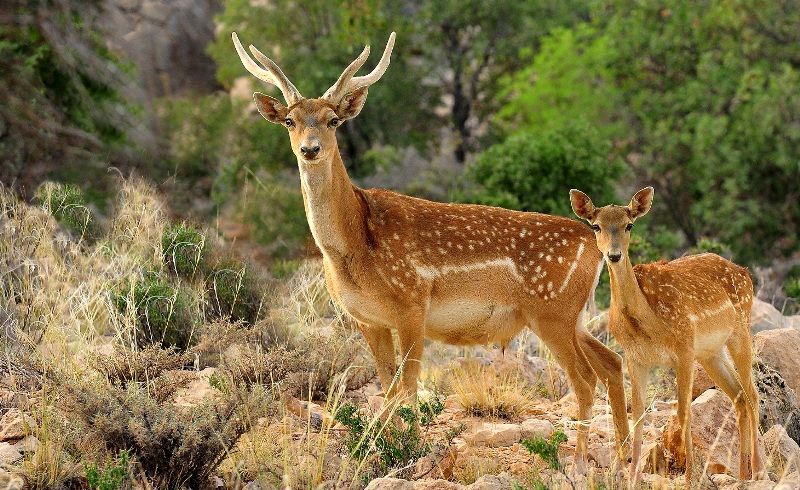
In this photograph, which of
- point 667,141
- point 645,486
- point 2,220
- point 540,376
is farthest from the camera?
point 667,141

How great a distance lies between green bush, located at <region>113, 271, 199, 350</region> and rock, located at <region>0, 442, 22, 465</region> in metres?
2.45

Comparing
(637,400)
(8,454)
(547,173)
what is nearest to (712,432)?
(637,400)

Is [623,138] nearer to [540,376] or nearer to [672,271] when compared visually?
[540,376]

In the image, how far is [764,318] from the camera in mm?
12516

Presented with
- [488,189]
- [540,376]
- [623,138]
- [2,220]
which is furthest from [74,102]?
[623,138]

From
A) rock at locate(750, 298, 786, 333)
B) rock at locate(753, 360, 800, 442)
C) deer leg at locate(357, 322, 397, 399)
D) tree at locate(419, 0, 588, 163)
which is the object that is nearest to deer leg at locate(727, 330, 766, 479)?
rock at locate(753, 360, 800, 442)

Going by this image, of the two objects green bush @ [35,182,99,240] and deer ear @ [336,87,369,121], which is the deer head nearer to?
deer ear @ [336,87,369,121]

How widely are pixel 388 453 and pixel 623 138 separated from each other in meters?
23.8

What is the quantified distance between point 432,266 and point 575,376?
1.27 metres

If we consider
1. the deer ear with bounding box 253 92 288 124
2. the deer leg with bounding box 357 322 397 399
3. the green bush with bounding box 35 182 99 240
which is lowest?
the deer leg with bounding box 357 322 397 399

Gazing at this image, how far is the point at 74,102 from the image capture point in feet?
69.1

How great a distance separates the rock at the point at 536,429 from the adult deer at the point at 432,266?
42cm

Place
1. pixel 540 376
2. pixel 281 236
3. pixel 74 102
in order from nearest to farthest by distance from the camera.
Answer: pixel 540 376, pixel 74 102, pixel 281 236

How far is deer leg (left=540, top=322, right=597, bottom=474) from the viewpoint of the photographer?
8359 mm
